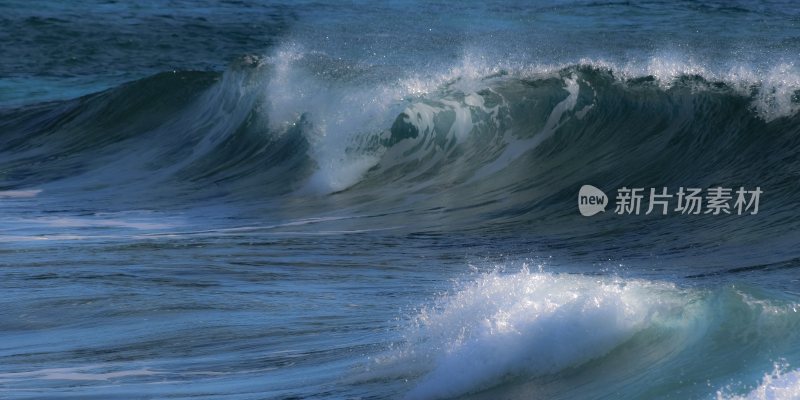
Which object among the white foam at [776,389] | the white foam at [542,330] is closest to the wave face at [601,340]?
the white foam at [542,330]

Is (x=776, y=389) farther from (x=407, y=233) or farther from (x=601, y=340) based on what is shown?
(x=407, y=233)

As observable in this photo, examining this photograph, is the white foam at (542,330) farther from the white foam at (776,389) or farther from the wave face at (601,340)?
the white foam at (776,389)

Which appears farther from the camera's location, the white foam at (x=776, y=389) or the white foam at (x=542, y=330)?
the white foam at (x=542, y=330)

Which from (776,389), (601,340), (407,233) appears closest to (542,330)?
Answer: (601,340)

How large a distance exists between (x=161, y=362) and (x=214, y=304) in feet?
3.72

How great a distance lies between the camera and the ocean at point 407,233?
5020mm

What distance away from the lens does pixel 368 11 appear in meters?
33.5

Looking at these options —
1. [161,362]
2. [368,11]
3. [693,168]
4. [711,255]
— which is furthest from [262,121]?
[368,11]

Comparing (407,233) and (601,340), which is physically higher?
(601,340)

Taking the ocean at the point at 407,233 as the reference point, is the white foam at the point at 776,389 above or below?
above

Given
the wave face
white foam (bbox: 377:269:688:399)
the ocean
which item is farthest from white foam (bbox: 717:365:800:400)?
white foam (bbox: 377:269:688:399)

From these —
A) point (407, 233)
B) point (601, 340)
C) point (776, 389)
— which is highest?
point (776, 389)

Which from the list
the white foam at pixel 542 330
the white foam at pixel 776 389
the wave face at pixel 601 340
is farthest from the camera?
the white foam at pixel 542 330

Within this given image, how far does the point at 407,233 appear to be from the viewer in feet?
32.8
